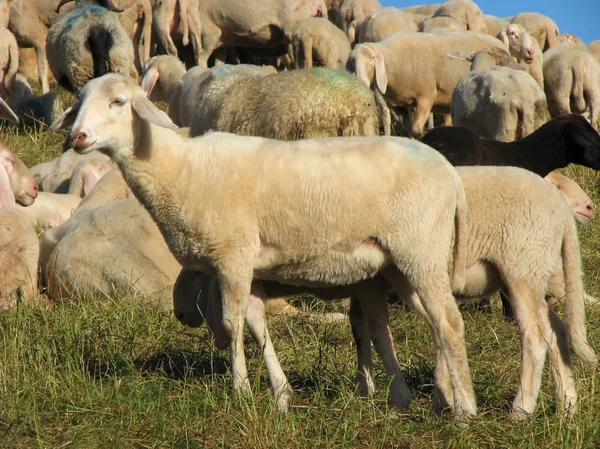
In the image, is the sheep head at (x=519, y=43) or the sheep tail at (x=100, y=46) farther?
the sheep head at (x=519, y=43)

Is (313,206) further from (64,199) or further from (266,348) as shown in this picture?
(64,199)

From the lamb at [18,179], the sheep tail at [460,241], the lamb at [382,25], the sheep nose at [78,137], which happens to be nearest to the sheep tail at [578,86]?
the lamb at [382,25]

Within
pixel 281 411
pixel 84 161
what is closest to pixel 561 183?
pixel 281 411

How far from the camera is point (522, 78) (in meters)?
11.1

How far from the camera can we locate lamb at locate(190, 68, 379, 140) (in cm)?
768

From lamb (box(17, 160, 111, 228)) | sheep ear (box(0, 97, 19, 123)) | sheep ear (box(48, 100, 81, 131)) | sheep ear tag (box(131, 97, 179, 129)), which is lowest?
lamb (box(17, 160, 111, 228))

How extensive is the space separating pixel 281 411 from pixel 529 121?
6889 millimetres

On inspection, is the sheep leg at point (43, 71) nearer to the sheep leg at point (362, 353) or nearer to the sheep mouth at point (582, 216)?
the sheep mouth at point (582, 216)

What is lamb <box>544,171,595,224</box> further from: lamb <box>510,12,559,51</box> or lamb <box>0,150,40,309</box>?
lamb <box>510,12,559,51</box>

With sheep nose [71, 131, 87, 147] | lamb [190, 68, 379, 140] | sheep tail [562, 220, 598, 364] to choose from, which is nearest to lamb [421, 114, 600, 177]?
lamb [190, 68, 379, 140]

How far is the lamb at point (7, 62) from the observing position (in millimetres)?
14758

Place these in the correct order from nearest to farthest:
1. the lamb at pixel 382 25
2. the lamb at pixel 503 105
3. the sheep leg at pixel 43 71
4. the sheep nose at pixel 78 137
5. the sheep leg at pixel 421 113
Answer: the sheep nose at pixel 78 137
the lamb at pixel 503 105
the sheep leg at pixel 421 113
the sheep leg at pixel 43 71
the lamb at pixel 382 25

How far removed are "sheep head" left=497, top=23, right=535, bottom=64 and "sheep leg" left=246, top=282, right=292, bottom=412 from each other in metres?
10.6

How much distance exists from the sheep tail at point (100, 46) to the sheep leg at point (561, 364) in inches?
383
